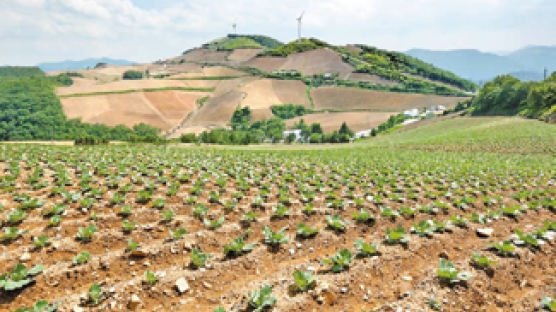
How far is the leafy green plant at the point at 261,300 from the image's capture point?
19.6 ft

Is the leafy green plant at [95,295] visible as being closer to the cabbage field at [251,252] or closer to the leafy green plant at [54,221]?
the cabbage field at [251,252]

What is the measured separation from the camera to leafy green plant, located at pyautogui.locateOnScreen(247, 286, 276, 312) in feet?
19.6

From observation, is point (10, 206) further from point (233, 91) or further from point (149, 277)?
point (233, 91)

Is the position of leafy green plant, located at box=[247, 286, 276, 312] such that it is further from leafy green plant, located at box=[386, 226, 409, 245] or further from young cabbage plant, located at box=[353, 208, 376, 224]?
young cabbage plant, located at box=[353, 208, 376, 224]

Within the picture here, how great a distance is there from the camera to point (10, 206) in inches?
433

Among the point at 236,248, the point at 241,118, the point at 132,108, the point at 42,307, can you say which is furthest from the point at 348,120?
the point at 42,307

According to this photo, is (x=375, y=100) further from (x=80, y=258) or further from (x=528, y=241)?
(x=80, y=258)

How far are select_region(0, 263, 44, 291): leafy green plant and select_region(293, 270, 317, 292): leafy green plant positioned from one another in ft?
19.6

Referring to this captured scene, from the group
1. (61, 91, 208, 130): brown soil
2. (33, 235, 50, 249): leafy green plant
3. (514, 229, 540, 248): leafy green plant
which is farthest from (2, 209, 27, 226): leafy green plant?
(61, 91, 208, 130): brown soil

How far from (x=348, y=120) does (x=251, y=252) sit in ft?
462

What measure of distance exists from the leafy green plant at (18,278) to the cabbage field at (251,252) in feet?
0.09

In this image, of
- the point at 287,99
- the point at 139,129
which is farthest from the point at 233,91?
the point at 139,129

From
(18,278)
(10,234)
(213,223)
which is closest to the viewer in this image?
(18,278)

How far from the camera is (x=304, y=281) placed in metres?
6.71
